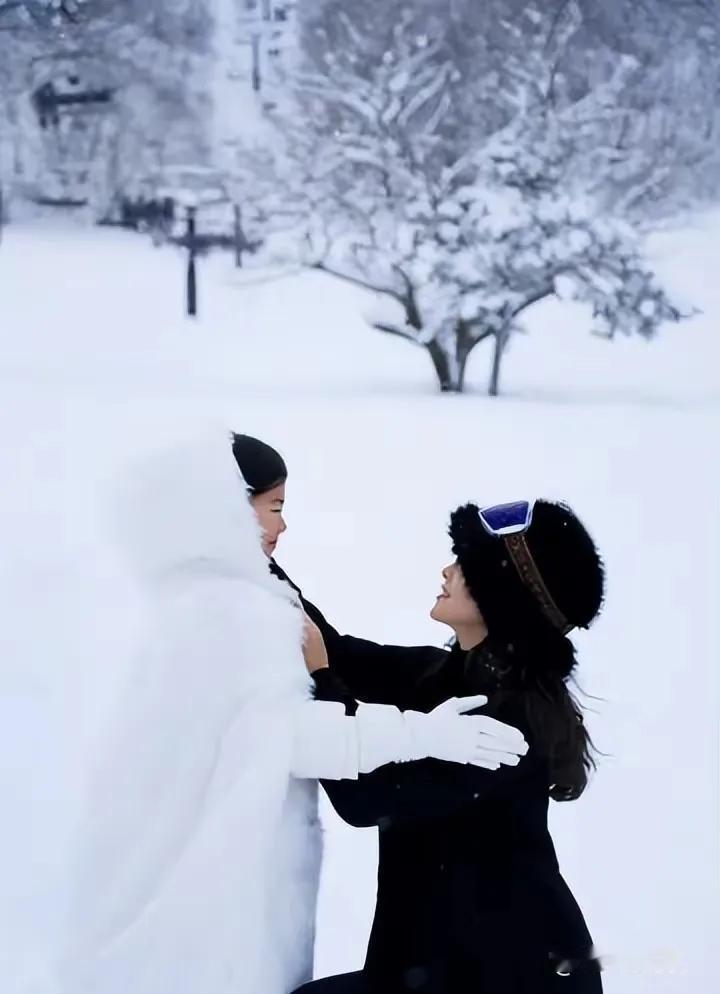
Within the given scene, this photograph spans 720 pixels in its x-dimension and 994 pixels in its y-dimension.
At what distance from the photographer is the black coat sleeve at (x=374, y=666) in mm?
1072

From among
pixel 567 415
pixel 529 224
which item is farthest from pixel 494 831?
pixel 529 224

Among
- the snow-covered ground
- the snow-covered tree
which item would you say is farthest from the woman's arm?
the snow-covered tree

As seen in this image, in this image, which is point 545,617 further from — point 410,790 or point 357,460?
point 357,460

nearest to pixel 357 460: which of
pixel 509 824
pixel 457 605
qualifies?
pixel 457 605

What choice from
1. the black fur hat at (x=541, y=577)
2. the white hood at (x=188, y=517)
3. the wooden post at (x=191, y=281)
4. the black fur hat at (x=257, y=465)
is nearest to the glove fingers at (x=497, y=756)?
the black fur hat at (x=541, y=577)

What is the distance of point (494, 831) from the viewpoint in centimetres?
85

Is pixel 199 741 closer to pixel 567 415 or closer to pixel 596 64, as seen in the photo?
pixel 567 415

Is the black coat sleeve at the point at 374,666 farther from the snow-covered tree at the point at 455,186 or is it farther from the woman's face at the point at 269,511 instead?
the snow-covered tree at the point at 455,186

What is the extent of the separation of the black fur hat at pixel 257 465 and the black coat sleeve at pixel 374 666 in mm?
167

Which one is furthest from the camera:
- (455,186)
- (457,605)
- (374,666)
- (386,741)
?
(455,186)

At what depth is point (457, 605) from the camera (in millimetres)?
912

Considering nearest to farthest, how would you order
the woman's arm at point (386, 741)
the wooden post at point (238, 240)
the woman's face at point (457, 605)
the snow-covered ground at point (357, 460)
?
the woman's arm at point (386, 741), the woman's face at point (457, 605), the snow-covered ground at point (357, 460), the wooden post at point (238, 240)

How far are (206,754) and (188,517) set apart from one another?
211 millimetres

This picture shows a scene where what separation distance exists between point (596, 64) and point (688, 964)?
64.1 inches
